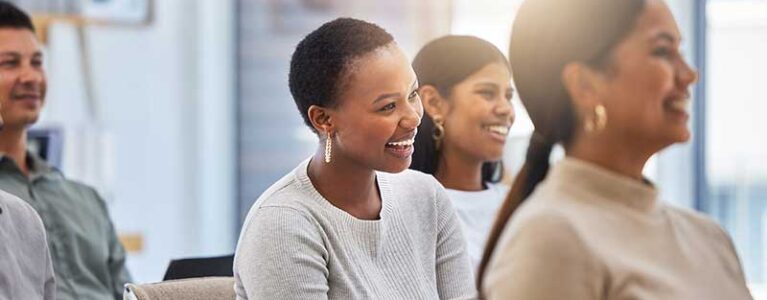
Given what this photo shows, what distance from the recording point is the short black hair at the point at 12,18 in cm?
314

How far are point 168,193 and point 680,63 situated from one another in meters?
3.58

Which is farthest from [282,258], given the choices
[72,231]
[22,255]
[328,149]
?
[72,231]

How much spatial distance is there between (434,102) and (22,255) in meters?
0.93

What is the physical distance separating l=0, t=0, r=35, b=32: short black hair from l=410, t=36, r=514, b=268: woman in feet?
3.88

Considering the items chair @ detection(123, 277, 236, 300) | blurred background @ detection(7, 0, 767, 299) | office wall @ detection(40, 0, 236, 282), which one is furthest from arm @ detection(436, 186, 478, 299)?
office wall @ detection(40, 0, 236, 282)

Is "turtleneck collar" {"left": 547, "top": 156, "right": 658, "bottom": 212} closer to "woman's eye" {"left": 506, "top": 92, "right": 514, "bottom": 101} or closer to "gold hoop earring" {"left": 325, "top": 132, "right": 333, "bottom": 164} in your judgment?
"gold hoop earring" {"left": 325, "top": 132, "right": 333, "bottom": 164}

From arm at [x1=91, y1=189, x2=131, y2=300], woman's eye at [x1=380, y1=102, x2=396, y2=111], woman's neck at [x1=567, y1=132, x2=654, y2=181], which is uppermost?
woman's neck at [x1=567, y1=132, x2=654, y2=181]

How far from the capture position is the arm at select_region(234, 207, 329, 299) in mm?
1817

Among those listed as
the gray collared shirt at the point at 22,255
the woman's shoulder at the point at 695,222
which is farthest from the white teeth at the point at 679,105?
the gray collared shirt at the point at 22,255

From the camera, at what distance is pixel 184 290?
6.98 ft

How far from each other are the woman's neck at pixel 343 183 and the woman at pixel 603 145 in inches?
31.3

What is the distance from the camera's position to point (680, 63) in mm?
1167

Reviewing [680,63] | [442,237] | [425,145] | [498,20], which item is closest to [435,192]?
[442,237]

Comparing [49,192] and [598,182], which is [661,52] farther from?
[49,192]
